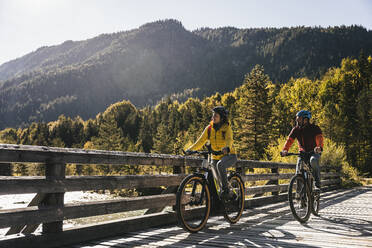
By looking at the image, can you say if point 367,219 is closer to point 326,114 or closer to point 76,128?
point 326,114

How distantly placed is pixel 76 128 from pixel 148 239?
10556 centimetres

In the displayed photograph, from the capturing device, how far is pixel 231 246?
4.27 metres

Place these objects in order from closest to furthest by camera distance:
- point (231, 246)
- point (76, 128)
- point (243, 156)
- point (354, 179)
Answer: point (231, 246), point (354, 179), point (243, 156), point (76, 128)

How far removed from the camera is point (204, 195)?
18.2 feet

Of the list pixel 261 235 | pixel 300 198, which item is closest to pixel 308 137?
pixel 300 198

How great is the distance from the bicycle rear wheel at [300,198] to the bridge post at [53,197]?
4.13m

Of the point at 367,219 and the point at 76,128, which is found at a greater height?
the point at 76,128

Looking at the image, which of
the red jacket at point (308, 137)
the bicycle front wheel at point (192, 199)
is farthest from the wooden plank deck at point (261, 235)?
the red jacket at point (308, 137)

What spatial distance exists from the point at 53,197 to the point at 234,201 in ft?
11.4

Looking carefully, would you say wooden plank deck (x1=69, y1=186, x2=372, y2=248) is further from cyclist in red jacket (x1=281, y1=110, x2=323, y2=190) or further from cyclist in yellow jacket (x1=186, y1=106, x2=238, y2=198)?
cyclist in red jacket (x1=281, y1=110, x2=323, y2=190)

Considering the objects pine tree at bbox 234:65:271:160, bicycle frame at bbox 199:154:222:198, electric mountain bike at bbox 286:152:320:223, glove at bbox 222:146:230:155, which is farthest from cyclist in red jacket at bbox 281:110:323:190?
pine tree at bbox 234:65:271:160

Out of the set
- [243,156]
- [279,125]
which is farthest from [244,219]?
[279,125]

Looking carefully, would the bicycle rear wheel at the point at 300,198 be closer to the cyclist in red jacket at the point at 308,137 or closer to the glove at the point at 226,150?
the cyclist in red jacket at the point at 308,137

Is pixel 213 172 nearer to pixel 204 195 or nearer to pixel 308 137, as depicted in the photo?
pixel 204 195
